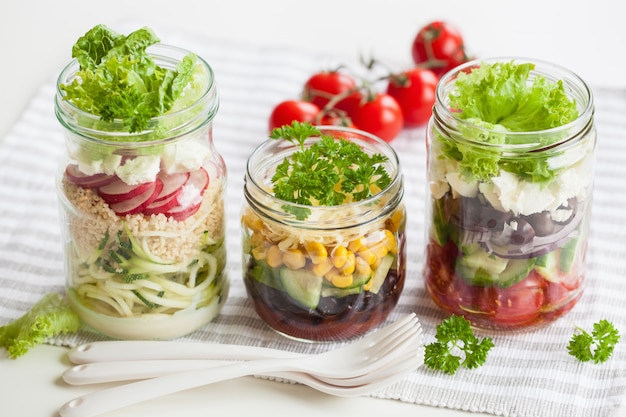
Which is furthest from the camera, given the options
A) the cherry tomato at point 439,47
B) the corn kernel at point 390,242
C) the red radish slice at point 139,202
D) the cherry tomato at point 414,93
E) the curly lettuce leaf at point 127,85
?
the cherry tomato at point 439,47

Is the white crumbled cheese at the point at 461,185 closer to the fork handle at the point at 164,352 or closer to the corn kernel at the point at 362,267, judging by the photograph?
the corn kernel at the point at 362,267

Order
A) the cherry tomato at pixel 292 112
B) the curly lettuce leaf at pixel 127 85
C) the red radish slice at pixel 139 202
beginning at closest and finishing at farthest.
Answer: the curly lettuce leaf at pixel 127 85
the red radish slice at pixel 139 202
the cherry tomato at pixel 292 112

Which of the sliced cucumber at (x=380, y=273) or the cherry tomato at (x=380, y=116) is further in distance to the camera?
the cherry tomato at (x=380, y=116)

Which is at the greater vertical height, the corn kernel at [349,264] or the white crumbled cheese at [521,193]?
the white crumbled cheese at [521,193]

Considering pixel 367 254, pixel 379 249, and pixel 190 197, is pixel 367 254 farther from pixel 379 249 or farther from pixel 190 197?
pixel 190 197

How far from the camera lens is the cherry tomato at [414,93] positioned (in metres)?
3.35

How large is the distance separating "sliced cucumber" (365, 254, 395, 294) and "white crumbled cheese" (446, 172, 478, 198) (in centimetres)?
23

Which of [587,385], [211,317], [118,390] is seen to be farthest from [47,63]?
[587,385]

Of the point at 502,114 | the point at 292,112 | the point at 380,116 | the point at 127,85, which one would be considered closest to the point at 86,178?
the point at 127,85

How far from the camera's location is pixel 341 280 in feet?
7.57

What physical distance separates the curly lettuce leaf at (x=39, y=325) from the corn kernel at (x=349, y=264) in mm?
715

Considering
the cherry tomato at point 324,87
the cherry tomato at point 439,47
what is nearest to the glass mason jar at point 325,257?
the cherry tomato at point 324,87

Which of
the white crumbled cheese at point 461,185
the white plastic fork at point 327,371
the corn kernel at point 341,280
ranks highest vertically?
the white crumbled cheese at point 461,185

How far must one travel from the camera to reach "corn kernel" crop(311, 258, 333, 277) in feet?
7.49
